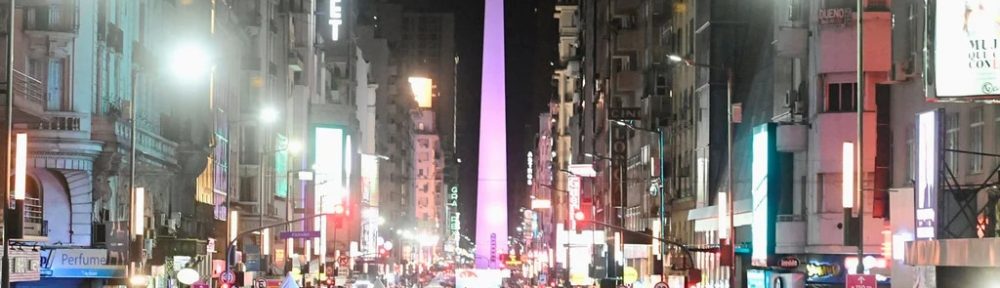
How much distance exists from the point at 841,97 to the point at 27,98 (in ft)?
90.1

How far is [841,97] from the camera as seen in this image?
5678 cm

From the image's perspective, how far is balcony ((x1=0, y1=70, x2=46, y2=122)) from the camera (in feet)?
137

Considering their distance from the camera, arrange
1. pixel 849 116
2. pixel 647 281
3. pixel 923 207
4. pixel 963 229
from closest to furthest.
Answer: pixel 923 207
pixel 963 229
pixel 849 116
pixel 647 281

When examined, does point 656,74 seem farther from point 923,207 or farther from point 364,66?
point 364,66

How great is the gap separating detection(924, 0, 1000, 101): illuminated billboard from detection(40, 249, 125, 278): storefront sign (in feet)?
87.9

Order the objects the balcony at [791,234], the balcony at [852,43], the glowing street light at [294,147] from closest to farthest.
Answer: the balcony at [852,43], the balcony at [791,234], the glowing street light at [294,147]

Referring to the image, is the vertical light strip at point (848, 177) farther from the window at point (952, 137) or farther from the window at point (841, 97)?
the window at point (841, 97)

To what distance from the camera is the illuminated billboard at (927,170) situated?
36969mm

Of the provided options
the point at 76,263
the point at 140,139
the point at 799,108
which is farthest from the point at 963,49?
the point at 140,139

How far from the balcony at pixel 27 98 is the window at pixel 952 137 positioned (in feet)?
77.7

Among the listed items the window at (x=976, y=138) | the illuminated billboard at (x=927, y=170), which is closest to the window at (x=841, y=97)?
the window at (x=976, y=138)

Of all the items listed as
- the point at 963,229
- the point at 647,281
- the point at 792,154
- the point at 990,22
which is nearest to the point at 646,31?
the point at 647,281

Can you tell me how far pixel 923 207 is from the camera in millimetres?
38062

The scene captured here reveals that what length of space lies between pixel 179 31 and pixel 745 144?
24.6 m
